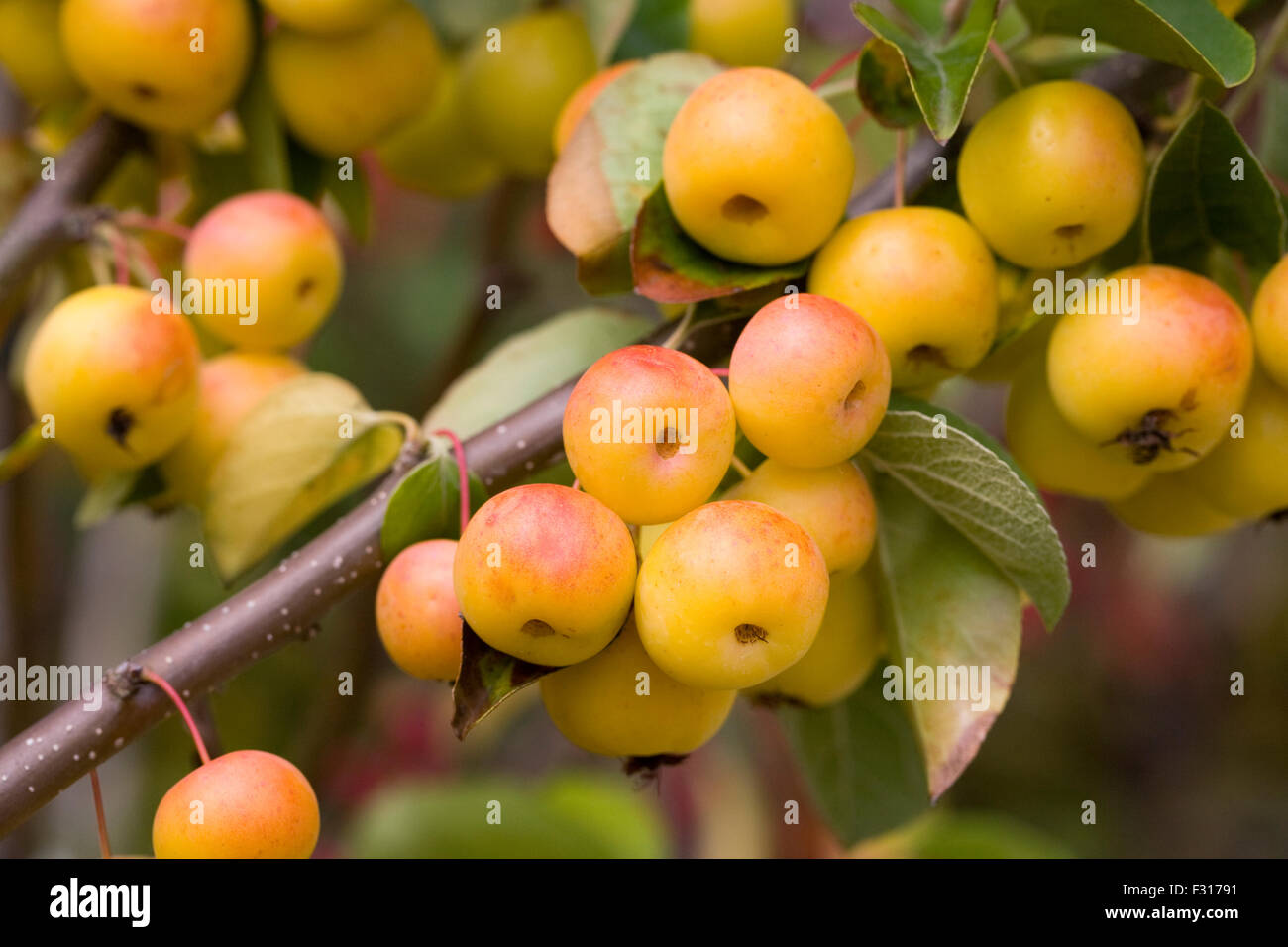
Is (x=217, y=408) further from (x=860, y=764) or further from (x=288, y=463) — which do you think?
(x=860, y=764)

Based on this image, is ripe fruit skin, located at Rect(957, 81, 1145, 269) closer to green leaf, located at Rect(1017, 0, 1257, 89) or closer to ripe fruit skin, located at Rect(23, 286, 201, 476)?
green leaf, located at Rect(1017, 0, 1257, 89)

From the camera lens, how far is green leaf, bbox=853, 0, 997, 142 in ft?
1.40

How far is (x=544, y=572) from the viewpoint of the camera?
14.0 inches

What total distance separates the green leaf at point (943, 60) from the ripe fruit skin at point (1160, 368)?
0.10 m

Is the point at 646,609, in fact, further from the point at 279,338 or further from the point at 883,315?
the point at 279,338

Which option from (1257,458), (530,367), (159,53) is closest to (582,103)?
(530,367)

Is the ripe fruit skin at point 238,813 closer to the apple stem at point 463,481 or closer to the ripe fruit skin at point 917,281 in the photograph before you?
the apple stem at point 463,481

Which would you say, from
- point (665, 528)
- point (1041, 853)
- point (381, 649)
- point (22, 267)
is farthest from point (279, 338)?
point (1041, 853)

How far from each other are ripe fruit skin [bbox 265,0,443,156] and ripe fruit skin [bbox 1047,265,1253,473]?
0.42m

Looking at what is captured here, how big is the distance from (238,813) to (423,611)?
0.09m

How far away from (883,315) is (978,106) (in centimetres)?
31

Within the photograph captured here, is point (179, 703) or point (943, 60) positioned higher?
point (943, 60)

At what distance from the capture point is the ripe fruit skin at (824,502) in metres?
0.42
